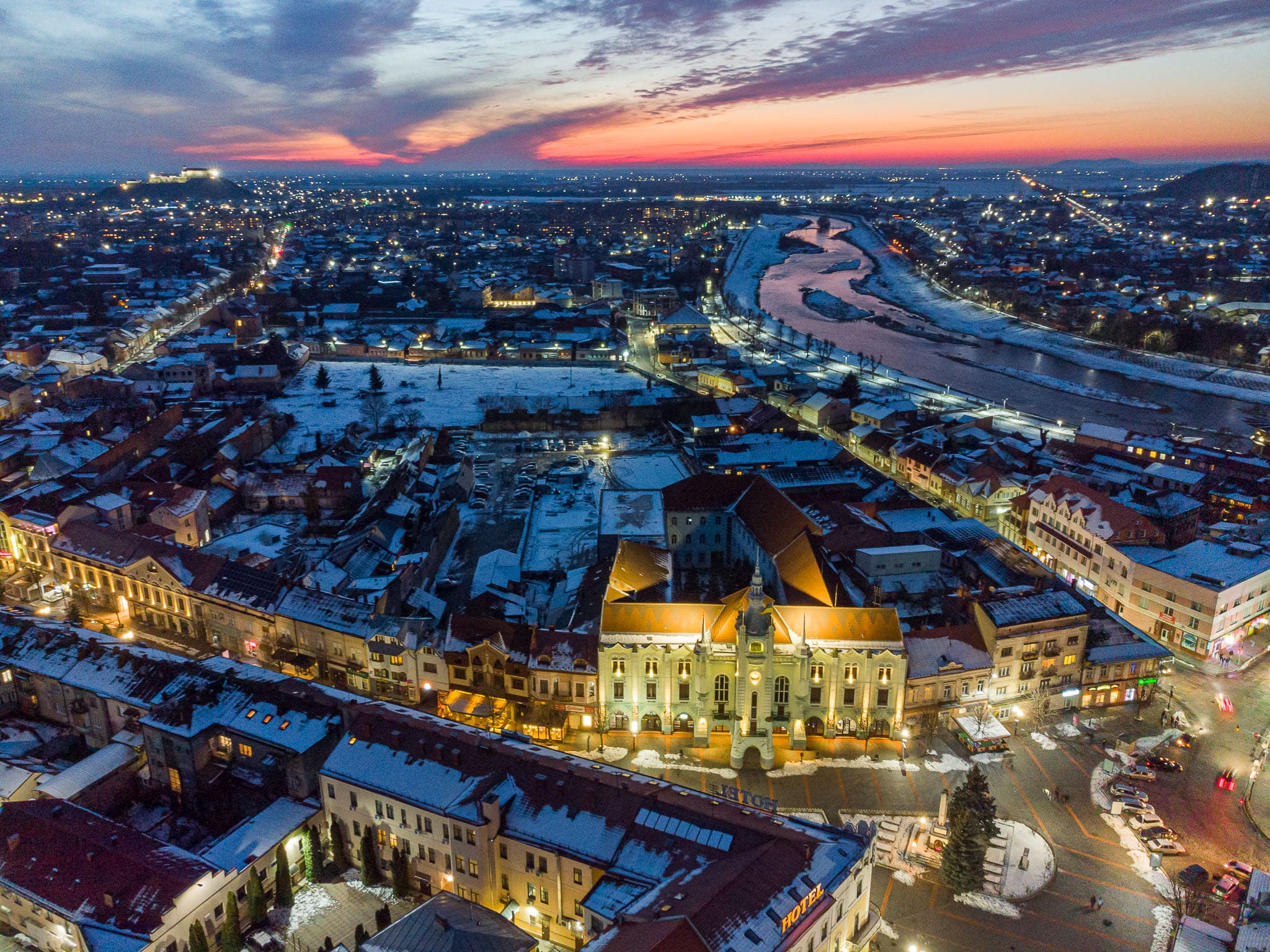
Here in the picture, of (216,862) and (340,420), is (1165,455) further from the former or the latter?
(340,420)

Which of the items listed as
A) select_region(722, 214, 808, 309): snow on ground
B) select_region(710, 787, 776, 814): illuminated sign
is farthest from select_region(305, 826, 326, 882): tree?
select_region(722, 214, 808, 309): snow on ground

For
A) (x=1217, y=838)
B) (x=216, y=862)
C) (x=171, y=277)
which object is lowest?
(x=1217, y=838)

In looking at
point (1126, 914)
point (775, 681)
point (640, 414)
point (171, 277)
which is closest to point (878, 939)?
point (1126, 914)

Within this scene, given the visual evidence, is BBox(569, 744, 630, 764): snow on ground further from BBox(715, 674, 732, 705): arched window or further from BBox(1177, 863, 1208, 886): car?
BBox(1177, 863, 1208, 886): car

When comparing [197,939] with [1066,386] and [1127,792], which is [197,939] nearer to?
[1127,792]

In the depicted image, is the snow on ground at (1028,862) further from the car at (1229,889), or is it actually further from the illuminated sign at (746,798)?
the illuminated sign at (746,798)

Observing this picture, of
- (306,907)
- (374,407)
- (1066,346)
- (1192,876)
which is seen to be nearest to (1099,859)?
(1192,876)

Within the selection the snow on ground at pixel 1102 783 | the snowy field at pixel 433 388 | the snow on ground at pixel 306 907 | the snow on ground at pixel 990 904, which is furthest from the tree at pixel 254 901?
the snowy field at pixel 433 388
